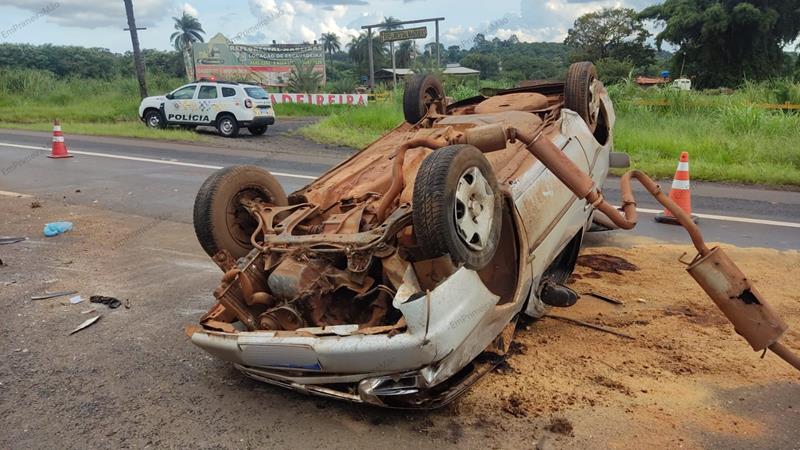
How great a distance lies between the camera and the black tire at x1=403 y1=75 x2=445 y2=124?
5812 millimetres

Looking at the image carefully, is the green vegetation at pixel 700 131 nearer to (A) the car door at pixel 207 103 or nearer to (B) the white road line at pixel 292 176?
(A) the car door at pixel 207 103

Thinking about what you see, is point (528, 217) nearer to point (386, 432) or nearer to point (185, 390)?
point (386, 432)

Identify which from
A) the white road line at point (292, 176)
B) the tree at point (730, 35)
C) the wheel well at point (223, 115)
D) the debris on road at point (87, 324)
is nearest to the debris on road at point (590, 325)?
the debris on road at point (87, 324)

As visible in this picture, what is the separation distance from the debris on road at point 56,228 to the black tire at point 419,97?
4.15m

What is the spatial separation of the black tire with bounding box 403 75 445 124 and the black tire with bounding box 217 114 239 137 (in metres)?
13.2

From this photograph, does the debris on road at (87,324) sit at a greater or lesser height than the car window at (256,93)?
lesser

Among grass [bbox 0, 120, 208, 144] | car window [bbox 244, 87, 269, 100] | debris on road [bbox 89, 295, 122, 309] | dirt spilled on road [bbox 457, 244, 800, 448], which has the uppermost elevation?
car window [bbox 244, 87, 269, 100]

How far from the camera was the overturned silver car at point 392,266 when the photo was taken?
2818mm

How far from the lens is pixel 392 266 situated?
320 centimetres

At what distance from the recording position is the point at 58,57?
63.2 m

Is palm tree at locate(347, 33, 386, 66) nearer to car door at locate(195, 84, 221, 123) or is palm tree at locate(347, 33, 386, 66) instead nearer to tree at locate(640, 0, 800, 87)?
tree at locate(640, 0, 800, 87)

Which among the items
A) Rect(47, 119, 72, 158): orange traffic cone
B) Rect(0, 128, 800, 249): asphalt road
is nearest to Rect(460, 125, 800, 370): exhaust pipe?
Rect(0, 128, 800, 249): asphalt road

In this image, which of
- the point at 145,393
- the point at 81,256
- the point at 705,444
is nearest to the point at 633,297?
the point at 705,444

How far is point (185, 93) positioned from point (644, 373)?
1807cm
